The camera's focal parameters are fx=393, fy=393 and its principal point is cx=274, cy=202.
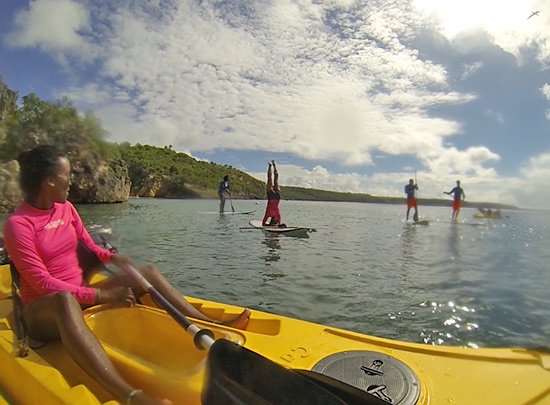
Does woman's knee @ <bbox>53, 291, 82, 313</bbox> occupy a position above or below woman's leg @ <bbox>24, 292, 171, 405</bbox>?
above

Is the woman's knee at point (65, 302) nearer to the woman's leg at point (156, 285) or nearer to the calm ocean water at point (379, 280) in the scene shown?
the woman's leg at point (156, 285)

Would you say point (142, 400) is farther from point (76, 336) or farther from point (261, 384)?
point (261, 384)

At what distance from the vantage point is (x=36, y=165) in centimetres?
253

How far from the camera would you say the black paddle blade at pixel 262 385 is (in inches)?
60.0

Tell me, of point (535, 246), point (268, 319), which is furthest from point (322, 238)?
point (268, 319)

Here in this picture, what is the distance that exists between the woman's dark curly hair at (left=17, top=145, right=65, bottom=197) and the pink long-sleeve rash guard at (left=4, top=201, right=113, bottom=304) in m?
0.15

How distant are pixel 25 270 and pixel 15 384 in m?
0.69

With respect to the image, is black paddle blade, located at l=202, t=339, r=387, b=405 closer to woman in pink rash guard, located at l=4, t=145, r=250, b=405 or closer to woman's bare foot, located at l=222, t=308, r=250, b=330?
woman in pink rash guard, located at l=4, t=145, r=250, b=405

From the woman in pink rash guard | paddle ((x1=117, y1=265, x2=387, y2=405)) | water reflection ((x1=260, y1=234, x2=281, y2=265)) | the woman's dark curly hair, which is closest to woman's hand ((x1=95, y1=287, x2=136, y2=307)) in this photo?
the woman in pink rash guard

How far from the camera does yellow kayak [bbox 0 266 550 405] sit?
218 centimetres

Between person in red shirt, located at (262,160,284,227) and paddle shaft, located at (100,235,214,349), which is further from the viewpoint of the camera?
person in red shirt, located at (262,160,284,227)

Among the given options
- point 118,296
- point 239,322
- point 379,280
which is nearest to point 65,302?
point 118,296

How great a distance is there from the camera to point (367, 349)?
280 cm

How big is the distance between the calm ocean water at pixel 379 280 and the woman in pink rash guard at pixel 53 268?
0.72 metres
